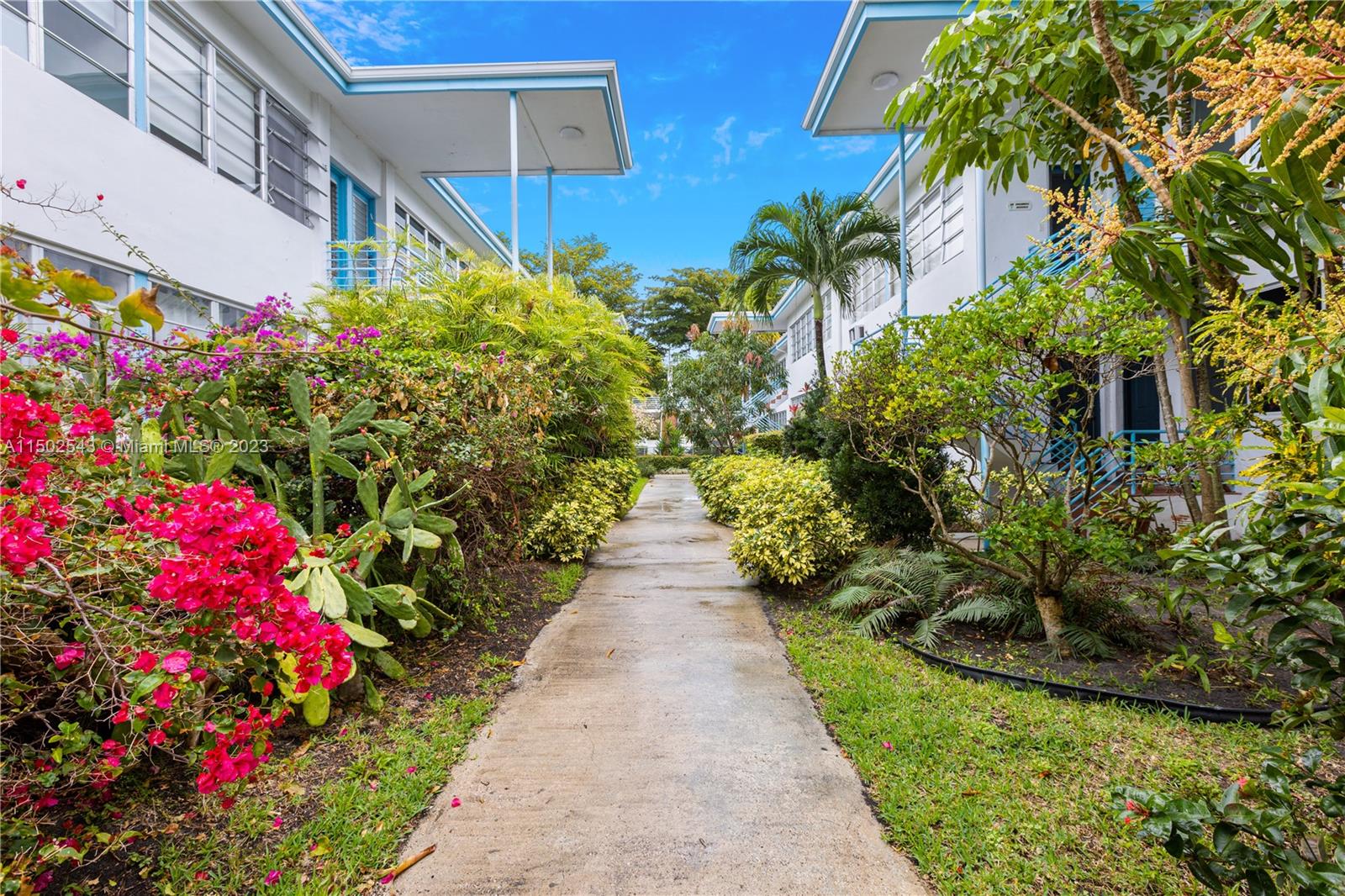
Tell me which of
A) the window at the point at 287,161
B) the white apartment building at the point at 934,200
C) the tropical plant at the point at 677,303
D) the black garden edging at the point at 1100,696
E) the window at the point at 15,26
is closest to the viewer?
the black garden edging at the point at 1100,696

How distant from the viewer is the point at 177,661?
1.73 meters

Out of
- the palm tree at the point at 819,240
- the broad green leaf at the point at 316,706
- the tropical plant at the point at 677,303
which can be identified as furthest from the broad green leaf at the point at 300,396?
the tropical plant at the point at 677,303

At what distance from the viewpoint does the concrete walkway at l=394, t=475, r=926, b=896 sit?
2.12m

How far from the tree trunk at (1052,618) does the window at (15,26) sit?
9.04 m

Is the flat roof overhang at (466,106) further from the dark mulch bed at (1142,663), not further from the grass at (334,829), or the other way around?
the dark mulch bed at (1142,663)

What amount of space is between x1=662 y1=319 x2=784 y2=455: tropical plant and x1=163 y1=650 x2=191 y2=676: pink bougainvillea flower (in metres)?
16.6

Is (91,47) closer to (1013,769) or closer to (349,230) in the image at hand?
(349,230)

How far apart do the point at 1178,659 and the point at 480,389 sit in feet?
15.4

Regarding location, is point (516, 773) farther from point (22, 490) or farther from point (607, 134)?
point (607, 134)

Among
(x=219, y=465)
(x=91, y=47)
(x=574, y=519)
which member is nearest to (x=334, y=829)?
(x=219, y=465)

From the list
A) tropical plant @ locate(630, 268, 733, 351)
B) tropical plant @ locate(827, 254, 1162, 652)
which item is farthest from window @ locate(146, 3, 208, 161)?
tropical plant @ locate(630, 268, 733, 351)

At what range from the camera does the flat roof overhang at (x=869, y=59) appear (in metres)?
7.46

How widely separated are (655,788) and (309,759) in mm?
1592

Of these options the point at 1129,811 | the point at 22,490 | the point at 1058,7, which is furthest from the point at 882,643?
the point at 22,490
